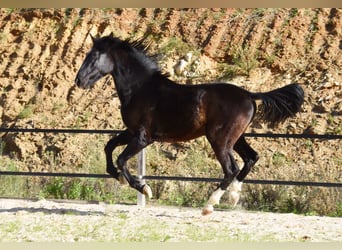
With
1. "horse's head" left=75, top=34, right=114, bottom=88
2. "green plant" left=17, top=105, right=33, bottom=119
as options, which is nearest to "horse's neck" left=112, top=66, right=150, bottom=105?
"horse's head" left=75, top=34, right=114, bottom=88

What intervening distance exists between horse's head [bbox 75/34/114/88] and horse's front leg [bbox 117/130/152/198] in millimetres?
934

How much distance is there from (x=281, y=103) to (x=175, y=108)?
4.55ft

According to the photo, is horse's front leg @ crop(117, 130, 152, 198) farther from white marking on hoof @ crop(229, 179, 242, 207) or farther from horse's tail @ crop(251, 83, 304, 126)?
horse's tail @ crop(251, 83, 304, 126)

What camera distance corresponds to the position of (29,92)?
18.8 meters

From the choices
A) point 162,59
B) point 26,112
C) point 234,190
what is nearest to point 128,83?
point 234,190

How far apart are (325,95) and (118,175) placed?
855cm

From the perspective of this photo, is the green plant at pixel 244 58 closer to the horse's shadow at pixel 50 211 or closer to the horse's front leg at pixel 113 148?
the horse's front leg at pixel 113 148

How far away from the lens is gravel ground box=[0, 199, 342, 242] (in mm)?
7406

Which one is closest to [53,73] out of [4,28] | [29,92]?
[29,92]

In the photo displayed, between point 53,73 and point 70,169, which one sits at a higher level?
point 53,73

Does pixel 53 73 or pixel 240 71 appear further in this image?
pixel 53 73

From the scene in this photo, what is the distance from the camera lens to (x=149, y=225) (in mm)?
8180

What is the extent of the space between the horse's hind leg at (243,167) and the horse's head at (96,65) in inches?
76.9

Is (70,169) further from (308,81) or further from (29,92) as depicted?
(308,81)
